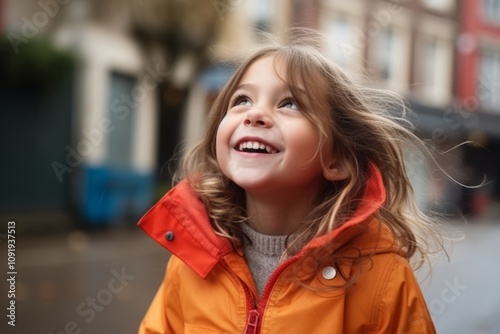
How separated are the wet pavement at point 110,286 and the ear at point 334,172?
1495 millimetres

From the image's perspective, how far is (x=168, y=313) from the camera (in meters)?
1.78

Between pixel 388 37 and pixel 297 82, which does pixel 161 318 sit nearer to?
pixel 297 82

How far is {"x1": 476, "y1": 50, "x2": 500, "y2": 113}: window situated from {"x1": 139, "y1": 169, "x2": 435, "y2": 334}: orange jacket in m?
16.7

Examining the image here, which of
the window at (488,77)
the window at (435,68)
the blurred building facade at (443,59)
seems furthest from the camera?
the window at (488,77)

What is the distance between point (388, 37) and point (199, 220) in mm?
14555

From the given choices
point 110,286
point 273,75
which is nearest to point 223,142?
point 273,75

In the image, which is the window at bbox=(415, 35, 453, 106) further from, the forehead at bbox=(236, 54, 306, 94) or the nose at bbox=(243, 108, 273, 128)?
the nose at bbox=(243, 108, 273, 128)

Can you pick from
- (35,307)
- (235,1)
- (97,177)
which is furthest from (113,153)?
(35,307)

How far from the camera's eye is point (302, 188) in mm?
1770

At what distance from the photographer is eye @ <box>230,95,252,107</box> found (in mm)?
1738

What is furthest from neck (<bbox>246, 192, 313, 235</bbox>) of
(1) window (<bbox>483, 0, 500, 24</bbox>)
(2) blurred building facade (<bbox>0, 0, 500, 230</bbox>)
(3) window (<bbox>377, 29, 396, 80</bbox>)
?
(1) window (<bbox>483, 0, 500, 24</bbox>)

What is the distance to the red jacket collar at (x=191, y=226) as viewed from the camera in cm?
168

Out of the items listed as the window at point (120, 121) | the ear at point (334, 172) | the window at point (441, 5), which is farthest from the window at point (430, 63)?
the ear at point (334, 172)

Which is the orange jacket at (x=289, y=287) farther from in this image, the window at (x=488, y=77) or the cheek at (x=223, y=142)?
the window at (x=488, y=77)
